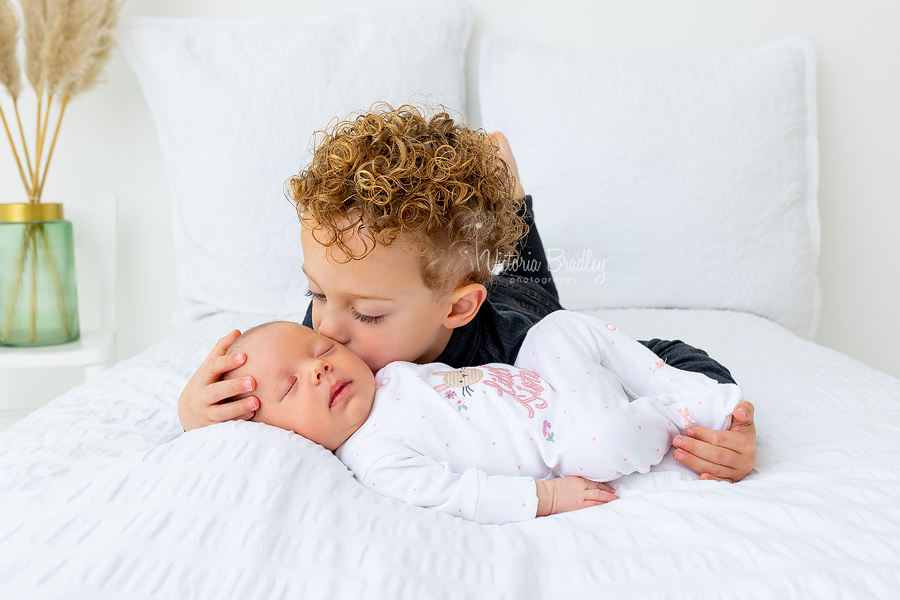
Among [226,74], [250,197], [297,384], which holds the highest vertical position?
[226,74]

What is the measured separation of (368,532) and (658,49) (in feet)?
5.53

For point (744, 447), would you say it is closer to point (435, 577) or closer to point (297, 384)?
point (435, 577)

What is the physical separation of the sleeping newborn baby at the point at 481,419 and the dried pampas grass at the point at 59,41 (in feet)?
3.38

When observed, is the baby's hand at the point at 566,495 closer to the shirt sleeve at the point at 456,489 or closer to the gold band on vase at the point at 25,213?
the shirt sleeve at the point at 456,489

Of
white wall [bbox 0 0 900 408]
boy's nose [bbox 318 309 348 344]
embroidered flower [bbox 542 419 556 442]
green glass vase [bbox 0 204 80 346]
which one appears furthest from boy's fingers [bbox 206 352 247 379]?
white wall [bbox 0 0 900 408]

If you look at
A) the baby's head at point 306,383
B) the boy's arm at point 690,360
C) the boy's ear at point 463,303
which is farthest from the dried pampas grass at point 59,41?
the boy's arm at point 690,360

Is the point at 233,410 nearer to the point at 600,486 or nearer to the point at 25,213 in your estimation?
the point at 600,486

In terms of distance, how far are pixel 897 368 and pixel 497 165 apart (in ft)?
6.07

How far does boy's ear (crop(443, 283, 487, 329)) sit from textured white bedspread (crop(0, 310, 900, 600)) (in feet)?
0.94

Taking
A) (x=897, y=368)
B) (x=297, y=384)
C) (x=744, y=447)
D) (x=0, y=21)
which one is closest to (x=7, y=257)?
(x=0, y=21)

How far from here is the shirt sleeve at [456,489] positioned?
26.0 inches

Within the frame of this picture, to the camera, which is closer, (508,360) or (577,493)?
(577,493)

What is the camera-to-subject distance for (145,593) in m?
0.44

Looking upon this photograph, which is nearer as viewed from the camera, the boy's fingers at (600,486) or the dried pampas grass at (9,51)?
the boy's fingers at (600,486)
